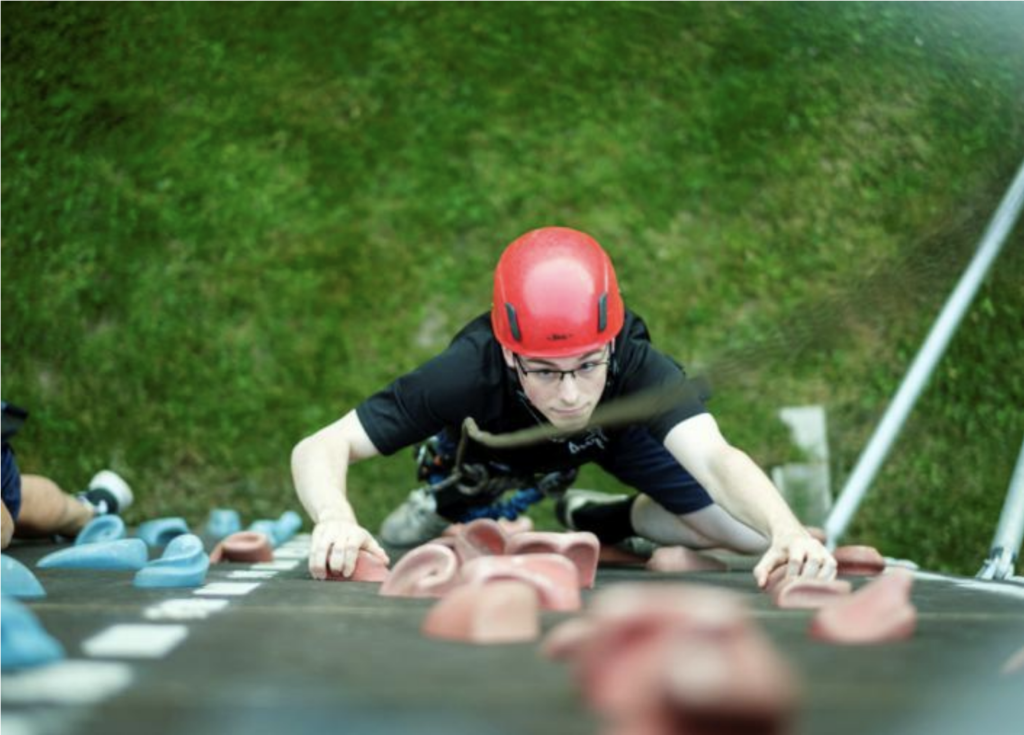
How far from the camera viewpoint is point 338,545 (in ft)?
6.19

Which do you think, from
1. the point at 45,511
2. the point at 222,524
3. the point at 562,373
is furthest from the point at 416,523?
the point at 562,373

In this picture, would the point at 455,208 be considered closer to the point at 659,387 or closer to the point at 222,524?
the point at 222,524

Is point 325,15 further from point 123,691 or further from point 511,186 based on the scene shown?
point 123,691

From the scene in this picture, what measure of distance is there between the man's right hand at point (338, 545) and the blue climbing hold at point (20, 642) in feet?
2.41

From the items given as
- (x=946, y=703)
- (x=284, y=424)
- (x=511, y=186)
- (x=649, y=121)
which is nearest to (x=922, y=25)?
(x=649, y=121)

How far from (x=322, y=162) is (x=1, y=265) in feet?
3.11

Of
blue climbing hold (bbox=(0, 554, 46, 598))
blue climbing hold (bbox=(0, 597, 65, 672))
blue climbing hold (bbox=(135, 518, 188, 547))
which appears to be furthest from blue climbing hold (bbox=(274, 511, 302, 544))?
blue climbing hold (bbox=(0, 597, 65, 672))

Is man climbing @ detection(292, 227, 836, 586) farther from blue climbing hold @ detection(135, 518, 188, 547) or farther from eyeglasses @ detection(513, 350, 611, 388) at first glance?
blue climbing hold @ detection(135, 518, 188, 547)

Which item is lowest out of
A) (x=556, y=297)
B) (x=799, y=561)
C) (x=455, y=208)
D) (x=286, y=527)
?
(x=286, y=527)

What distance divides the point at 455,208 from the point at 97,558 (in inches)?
80.4

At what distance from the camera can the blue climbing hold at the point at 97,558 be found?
210 centimetres

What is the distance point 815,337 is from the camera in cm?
365

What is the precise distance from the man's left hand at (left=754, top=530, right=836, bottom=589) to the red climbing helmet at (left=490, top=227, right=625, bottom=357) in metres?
0.40

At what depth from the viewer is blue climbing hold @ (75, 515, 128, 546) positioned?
2668 millimetres
